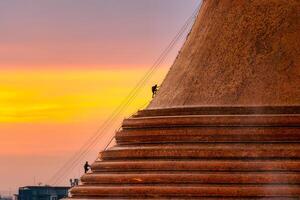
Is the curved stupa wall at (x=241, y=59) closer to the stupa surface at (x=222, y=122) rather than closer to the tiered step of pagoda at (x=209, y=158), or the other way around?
the stupa surface at (x=222, y=122)

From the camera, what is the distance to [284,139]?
93.8 feet

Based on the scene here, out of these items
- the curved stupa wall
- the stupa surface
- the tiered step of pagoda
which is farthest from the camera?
the curved stupa wall

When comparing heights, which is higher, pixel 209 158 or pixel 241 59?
pixel 241 59

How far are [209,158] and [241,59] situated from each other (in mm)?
1905

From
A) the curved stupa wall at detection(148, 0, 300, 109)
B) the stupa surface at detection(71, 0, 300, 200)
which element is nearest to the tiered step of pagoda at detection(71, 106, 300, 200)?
the stupa surface at detection(71, 0, 300, 200)

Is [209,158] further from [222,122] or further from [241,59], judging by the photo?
[241,59]

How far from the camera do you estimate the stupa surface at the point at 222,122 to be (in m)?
28.2

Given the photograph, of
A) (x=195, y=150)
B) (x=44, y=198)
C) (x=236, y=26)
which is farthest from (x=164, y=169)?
(x=44, y=198)

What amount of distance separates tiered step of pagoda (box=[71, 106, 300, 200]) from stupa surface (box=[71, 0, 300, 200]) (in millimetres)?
16

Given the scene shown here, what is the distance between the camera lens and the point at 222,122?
28812 mm

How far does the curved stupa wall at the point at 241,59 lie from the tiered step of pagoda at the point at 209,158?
0.27 meters

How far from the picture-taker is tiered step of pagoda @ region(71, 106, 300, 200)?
92.0 feet

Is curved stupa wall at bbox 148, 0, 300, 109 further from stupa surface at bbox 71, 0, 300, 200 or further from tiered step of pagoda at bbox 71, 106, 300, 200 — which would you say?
tiered step of pagoda at bbox 71, 106, 300, 200

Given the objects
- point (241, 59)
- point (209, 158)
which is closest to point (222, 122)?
point (209, 158)
